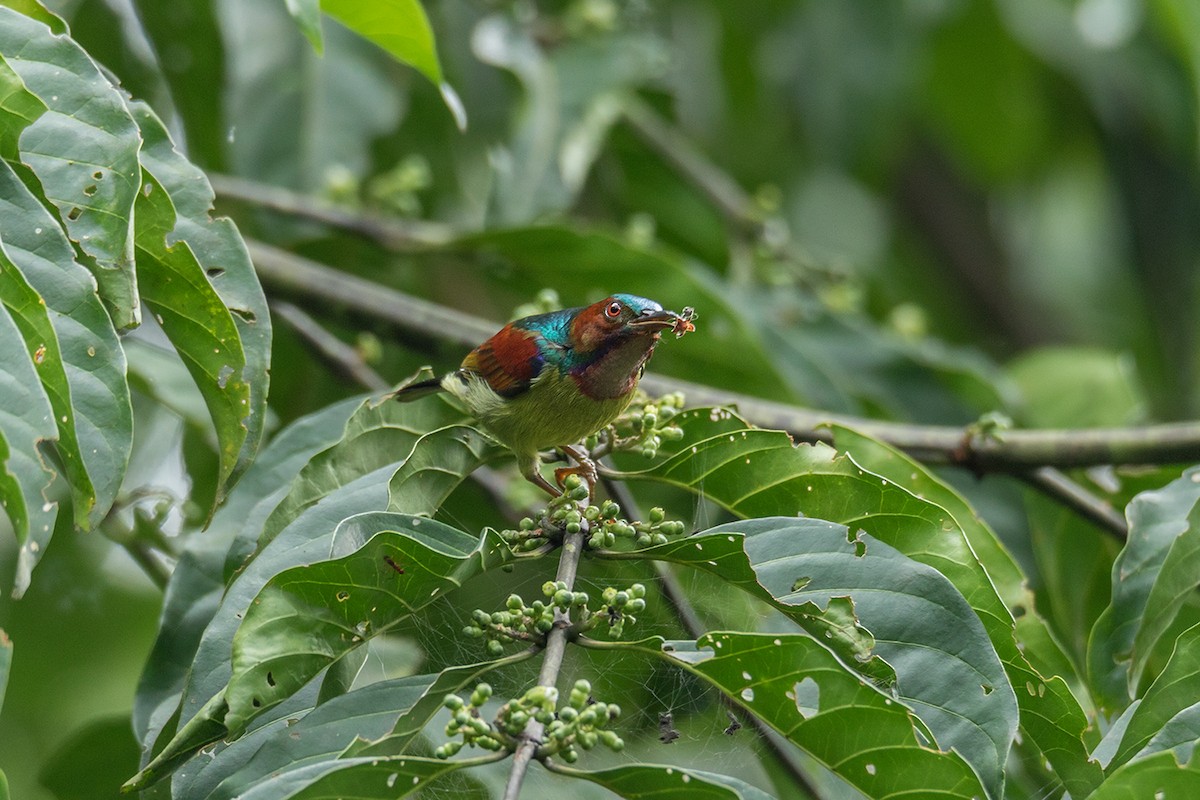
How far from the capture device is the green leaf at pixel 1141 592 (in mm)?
2023

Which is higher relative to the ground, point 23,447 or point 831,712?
point 23,447

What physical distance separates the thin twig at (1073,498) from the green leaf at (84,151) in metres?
1.93

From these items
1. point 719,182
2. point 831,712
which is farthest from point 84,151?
point 719,182

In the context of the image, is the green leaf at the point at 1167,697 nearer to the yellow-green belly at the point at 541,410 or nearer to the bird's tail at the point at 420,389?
the yellow-green belly at the point at 541,410

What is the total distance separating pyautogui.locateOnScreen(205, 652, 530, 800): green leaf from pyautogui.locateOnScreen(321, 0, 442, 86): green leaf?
1145 millimetres

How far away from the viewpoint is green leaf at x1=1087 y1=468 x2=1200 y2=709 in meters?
2.02

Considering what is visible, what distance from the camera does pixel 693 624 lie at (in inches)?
83.4

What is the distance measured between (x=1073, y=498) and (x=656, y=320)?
1095mm

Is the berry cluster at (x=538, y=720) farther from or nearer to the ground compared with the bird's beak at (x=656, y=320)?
nearer to the ground

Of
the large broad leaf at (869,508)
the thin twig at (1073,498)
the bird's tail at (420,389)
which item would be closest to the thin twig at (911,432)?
the thin twig at (1073,498)

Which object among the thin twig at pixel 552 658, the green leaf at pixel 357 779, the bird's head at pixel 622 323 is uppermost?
the bird's head at pixel 622 323

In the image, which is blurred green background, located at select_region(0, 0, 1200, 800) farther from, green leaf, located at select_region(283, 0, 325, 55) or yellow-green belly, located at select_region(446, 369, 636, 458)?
green leaf, located at select_region(283, 0, 325, 55)

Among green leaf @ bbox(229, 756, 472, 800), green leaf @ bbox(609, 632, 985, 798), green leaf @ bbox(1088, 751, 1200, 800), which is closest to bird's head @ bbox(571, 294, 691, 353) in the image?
green leaf @ bbox(609, 632, 985, 798)

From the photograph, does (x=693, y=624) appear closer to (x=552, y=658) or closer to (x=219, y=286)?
(x=552, y=658)
